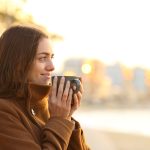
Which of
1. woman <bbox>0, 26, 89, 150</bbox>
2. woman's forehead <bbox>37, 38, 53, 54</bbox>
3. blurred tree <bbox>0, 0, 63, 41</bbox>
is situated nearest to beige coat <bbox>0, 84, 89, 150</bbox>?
woman <bbox>0, 26, 89, 150</bbox>

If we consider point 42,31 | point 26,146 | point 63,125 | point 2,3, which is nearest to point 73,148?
point 63,125

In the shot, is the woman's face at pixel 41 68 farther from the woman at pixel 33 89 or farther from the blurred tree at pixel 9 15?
the blurred tree at pixel 9 15

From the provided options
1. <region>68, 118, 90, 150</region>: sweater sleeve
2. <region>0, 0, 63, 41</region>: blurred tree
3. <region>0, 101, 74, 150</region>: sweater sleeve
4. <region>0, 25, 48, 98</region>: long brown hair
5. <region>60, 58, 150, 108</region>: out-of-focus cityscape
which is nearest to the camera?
<region>0, 101, 74, 150</region>: sweater sleeve

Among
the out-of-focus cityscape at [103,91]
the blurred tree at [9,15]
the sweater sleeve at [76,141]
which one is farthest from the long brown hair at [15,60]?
the out-of-focus cityscape at [103,91]

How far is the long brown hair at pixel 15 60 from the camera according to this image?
2.62 meters

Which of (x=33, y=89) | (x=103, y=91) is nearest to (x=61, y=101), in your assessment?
(x=33, y=89)

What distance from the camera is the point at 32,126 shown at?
2588mm

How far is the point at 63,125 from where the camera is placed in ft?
8.52

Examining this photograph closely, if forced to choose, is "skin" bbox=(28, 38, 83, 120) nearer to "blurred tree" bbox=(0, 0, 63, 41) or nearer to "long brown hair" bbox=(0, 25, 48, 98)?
"long brown hair" bbox=(0, 25, 48, 98)

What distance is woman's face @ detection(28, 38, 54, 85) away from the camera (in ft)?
8.65

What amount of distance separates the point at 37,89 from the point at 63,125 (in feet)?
0.60

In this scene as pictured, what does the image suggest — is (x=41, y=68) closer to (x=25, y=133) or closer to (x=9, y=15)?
(x=25, y=133)

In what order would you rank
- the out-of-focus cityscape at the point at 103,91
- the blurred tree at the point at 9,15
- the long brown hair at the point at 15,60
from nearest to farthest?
the long brown hair at the point at 15,60
the blurred tree at the point at 9,15
the out-of-focus cityscape at the point at 103,91

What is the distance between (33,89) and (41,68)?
0.10 metres
